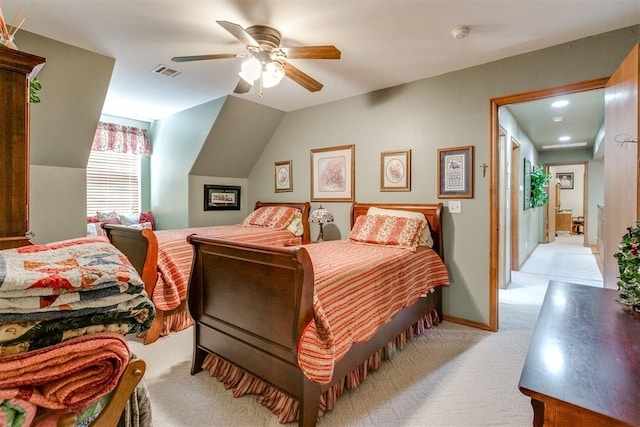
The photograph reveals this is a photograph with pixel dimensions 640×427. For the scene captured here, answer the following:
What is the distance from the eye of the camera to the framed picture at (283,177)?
4523mm

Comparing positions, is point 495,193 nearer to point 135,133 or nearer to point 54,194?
point 54,194

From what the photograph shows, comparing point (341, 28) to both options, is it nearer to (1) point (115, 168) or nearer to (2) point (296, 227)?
(2) point (296, 227)

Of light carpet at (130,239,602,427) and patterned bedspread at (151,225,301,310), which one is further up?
patterned bedspread at (151,225,301,310)

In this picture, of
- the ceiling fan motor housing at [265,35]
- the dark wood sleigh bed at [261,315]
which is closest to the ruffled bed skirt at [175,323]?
the dark wood sleigh bed at [261,315]

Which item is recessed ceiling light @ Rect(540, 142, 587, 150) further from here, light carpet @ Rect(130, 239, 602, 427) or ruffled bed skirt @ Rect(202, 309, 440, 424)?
ruffled bed skirt @ Rect(202, 309, 440, 424)

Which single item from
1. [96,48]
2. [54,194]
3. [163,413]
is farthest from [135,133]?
[163,413]

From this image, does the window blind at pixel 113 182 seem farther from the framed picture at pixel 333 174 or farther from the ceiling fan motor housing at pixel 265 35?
the ceiling fan motor housing at pixel 265 35

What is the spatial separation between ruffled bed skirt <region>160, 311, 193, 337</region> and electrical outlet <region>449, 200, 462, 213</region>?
279 centimetres

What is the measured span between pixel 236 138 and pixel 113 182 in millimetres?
2106

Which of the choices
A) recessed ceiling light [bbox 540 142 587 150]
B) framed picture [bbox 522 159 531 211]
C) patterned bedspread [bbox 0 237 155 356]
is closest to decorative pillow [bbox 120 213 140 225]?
patterned bedspread [bbox 0 237 155 356]

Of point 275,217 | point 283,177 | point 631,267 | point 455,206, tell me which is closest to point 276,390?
point 631,267

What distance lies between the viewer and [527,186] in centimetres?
580

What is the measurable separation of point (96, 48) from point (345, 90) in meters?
2.37

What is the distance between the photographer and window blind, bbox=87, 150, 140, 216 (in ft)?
15.2
